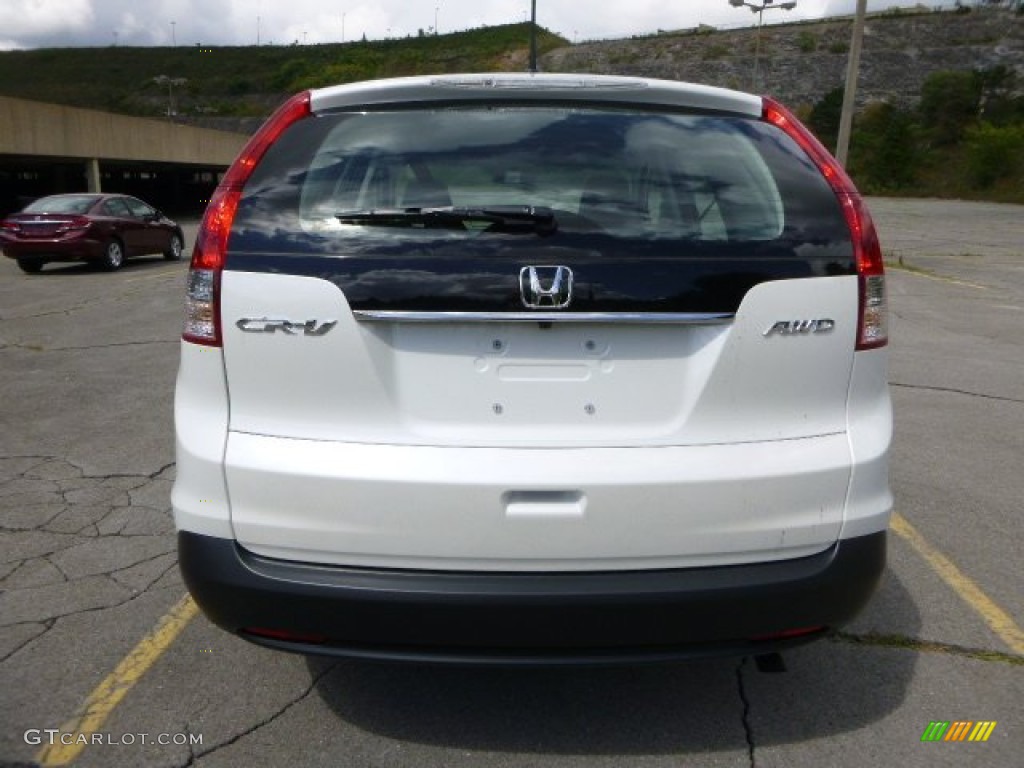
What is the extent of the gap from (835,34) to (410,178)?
99.7 metres

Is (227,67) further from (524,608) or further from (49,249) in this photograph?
(524,608)

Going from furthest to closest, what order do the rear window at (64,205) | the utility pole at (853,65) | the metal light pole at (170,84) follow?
the metal light pole at (170,84), the utility pole at (853,65), the rear window at (64,205)

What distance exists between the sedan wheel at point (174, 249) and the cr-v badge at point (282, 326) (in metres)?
19.3

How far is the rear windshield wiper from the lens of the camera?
2.22 metres

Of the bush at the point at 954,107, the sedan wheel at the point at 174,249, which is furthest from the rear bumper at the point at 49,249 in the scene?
the bush at the point at 954,107

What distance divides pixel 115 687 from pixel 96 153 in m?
32.6

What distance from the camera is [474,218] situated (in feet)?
7.30

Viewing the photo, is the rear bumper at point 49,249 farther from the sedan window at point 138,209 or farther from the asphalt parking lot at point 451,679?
the asphalt parking lot at point 451,679

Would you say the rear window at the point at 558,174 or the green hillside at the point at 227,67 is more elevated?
the green hillside at the point at 227,67

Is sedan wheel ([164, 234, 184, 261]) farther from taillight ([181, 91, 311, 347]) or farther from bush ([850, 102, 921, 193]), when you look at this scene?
bush ([850, 102, 921, 193])

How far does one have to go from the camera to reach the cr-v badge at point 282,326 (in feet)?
7.22

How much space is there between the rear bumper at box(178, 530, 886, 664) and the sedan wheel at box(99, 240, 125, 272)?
16.8m

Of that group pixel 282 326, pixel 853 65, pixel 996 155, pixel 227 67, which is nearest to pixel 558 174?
pixel 282 326
